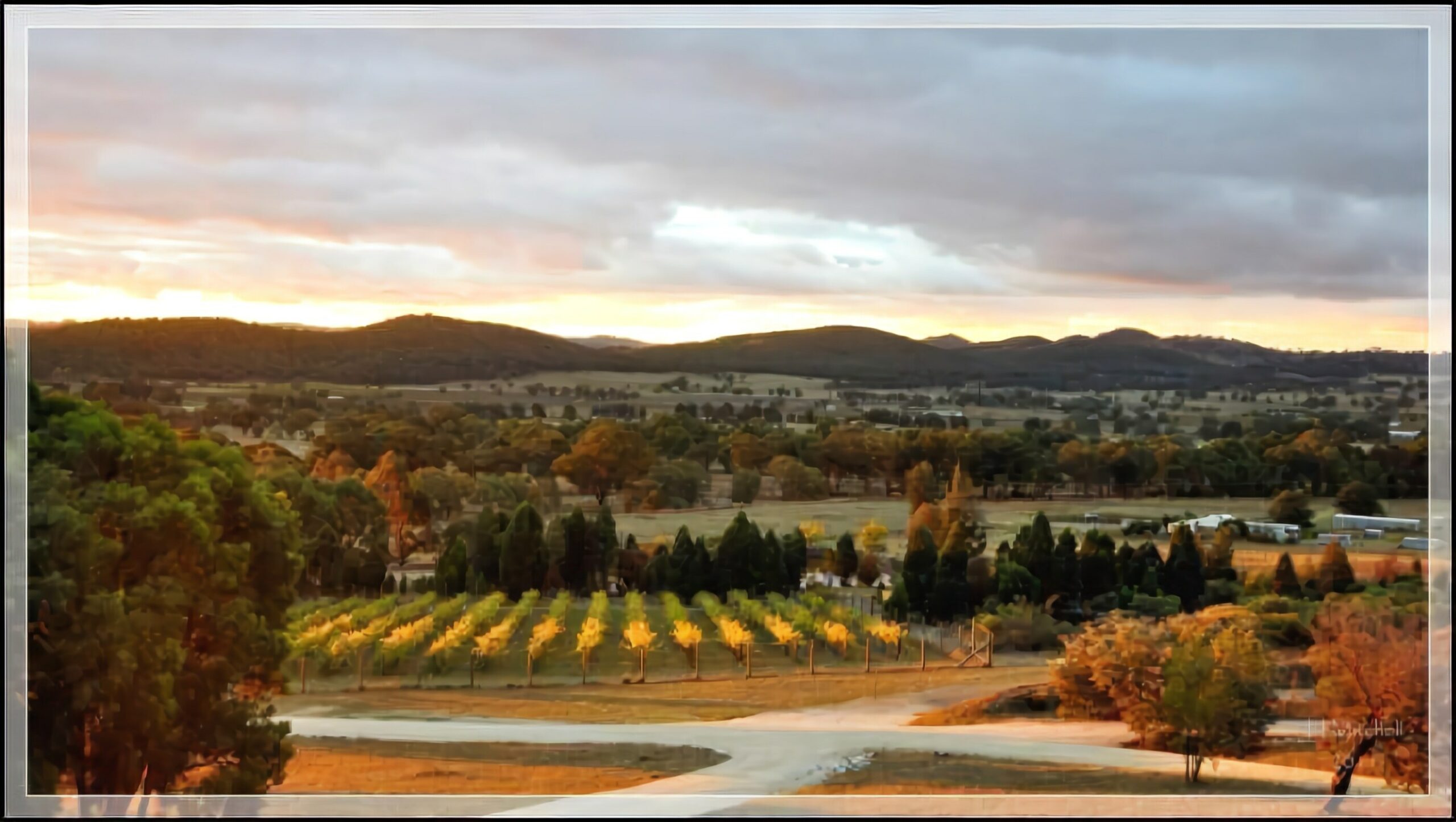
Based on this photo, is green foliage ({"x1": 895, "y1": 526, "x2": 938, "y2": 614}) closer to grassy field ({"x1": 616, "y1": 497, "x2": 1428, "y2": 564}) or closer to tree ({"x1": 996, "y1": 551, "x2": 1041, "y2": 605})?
grassy field ({"x1": 616, "y1": 497, "x2": 1428, "y2": 564})

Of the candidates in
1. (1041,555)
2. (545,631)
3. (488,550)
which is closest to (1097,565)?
(1041,555)

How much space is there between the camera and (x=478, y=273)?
3.65 metres

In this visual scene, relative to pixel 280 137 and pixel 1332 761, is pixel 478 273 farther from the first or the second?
pixel 1332 761

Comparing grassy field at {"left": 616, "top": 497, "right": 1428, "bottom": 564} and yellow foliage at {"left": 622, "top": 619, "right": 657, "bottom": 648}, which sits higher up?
grassy field at {"left": 616, "top": 497, "right": 1428, "bottom": 564}

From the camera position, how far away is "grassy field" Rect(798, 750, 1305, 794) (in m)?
3.67

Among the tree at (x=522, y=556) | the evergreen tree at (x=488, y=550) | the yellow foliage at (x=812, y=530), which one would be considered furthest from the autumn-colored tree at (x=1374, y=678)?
the evergreen tree at (x=488, y=550)

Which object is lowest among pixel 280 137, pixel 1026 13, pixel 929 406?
pixel 929 406

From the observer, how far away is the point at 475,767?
145 inches

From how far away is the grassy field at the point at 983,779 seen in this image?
12.0ft

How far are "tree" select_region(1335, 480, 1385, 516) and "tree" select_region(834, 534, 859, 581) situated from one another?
5.07ft

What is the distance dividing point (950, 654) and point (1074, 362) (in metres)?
1.02


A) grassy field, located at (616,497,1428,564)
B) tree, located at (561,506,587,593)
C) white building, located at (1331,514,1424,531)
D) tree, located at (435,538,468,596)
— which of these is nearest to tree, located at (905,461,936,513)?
grassy field, located at (616,497,1428,564)

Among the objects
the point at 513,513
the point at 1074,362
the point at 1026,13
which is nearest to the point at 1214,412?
the point at 1074,362

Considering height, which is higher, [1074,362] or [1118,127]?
[1118,127]
